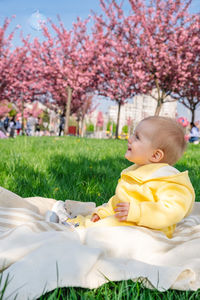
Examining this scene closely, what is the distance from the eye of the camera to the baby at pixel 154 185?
1745 millimetres

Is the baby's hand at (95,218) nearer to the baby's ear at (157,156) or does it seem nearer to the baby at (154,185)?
the baby at (154,185)

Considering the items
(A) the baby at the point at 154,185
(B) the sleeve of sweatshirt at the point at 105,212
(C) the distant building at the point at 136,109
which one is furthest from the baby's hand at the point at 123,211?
(C) the distant building at the point at 136,109

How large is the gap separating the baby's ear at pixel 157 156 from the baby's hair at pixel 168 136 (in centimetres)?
2

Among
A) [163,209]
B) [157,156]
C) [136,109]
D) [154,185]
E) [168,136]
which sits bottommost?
[163,209]

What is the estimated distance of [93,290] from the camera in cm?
137

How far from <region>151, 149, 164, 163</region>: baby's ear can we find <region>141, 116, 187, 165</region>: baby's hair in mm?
22

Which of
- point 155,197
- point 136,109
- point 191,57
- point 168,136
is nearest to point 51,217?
point 155,197

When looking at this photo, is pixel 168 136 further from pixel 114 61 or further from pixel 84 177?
pixel 114 61

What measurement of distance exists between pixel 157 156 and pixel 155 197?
262 millimetres

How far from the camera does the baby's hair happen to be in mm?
1861

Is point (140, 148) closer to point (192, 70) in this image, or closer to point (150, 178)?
point (150, 178)

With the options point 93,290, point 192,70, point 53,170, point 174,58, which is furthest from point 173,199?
point 192,70

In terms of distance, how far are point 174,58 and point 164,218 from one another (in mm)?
17559

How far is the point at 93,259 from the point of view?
1.43 meters
